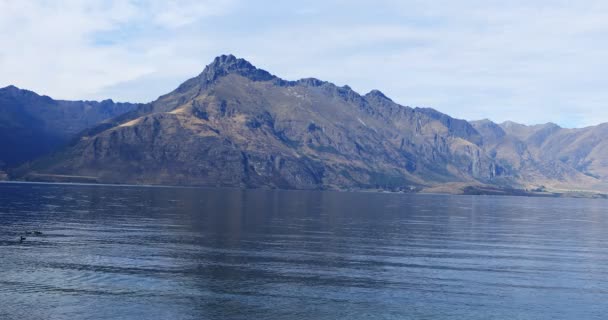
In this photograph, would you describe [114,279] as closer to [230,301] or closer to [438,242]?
[230,301]

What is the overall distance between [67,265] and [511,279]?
251ft

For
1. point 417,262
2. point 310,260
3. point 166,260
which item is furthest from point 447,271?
point 166,260

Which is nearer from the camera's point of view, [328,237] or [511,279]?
[511,279]

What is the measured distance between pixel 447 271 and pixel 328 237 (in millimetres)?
51505

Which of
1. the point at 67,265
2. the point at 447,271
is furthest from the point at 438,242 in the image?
the point at 67,265

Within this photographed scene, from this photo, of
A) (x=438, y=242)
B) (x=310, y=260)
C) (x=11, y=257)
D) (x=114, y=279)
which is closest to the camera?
(x=114, y=279)

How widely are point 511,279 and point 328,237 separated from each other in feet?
197

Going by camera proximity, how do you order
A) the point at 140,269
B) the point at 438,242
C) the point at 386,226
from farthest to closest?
the point at 386,226 → the point at 438,242 → the point at 140,269

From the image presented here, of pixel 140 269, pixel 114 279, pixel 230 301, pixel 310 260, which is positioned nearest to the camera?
pixel 230 301

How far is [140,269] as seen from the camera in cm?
9794

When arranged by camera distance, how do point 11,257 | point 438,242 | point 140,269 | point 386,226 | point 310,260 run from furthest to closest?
1. point 386,226
2. point 438,242
3. point 310,260
4. point 11,257
5. point 140,269

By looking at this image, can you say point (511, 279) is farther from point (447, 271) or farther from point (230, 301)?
point (230, 301)

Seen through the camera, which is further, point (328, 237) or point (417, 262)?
point (328, 237)

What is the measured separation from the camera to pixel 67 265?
99.3 metres
